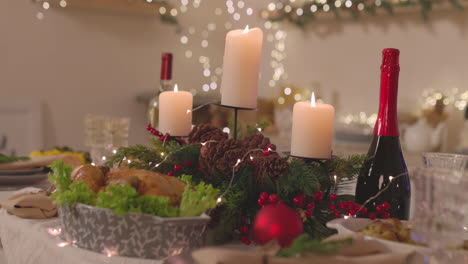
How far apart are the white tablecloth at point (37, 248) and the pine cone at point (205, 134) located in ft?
0.76

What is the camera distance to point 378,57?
2.97 meters

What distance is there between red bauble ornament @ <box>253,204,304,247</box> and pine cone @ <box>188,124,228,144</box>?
0.75 ft

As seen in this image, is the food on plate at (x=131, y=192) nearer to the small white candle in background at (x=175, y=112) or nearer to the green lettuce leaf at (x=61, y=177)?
the green lettuce leaf at (x=61, y=177)

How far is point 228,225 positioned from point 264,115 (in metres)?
2.63

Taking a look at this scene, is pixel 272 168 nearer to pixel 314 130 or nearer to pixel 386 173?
pixel 314 130

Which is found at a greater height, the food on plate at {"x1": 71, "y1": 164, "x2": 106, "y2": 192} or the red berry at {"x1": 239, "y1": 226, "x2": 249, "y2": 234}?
the food on plate at {"x1": 71, "y1": 164, "x2": 106, "y2": 192}

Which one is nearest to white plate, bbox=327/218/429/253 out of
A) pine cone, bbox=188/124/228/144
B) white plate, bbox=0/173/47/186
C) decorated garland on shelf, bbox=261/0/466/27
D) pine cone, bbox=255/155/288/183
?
pine cone, bbox=255/155/288/183

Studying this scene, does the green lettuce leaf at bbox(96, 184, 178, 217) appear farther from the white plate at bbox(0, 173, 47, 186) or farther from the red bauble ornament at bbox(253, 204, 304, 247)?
the white plate at bbox(0, 173, 47, 186)

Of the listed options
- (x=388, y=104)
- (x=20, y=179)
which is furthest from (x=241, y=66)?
(x=20, y=179)

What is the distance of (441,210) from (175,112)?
0.49 metres

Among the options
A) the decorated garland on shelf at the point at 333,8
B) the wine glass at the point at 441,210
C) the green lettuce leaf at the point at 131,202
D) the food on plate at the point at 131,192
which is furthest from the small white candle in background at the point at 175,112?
the decorated garland on shelf at the point at 333,8

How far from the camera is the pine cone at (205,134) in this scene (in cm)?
83

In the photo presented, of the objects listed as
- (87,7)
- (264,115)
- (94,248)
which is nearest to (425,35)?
(264,115)

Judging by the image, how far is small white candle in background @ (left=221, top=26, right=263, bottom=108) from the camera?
33.6 inches
